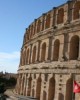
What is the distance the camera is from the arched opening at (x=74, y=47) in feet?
59.8

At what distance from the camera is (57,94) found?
18.2 metres

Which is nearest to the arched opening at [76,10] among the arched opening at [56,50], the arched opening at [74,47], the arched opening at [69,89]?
the arched opening at [74,47]

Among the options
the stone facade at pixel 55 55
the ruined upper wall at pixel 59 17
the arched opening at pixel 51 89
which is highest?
the ruined upper wall at pixel 59 17

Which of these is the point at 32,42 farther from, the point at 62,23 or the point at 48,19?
the point at 62,23

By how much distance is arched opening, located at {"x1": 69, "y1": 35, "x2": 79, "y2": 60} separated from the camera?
18228 mm

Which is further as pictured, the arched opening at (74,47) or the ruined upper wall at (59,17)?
the ruined upper wall at (59,17)

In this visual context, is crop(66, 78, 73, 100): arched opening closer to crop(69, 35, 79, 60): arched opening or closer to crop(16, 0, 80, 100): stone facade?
crop(16, 0, 80, 100): stone facade

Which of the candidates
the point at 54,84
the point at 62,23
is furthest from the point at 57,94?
the point at 62,23

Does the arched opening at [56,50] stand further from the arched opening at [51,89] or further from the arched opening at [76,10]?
the arched opening at [76,10]

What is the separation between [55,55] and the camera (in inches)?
790

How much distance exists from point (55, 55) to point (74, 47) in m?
2.23

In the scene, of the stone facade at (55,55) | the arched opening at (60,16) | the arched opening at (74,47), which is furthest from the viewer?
the arched opening at (60,16)

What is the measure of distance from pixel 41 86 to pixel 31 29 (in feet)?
27.7

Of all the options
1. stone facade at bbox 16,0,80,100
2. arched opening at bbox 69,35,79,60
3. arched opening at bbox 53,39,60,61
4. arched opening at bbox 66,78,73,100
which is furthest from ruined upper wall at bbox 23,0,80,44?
arched opening at bbox 66,78,73,100
